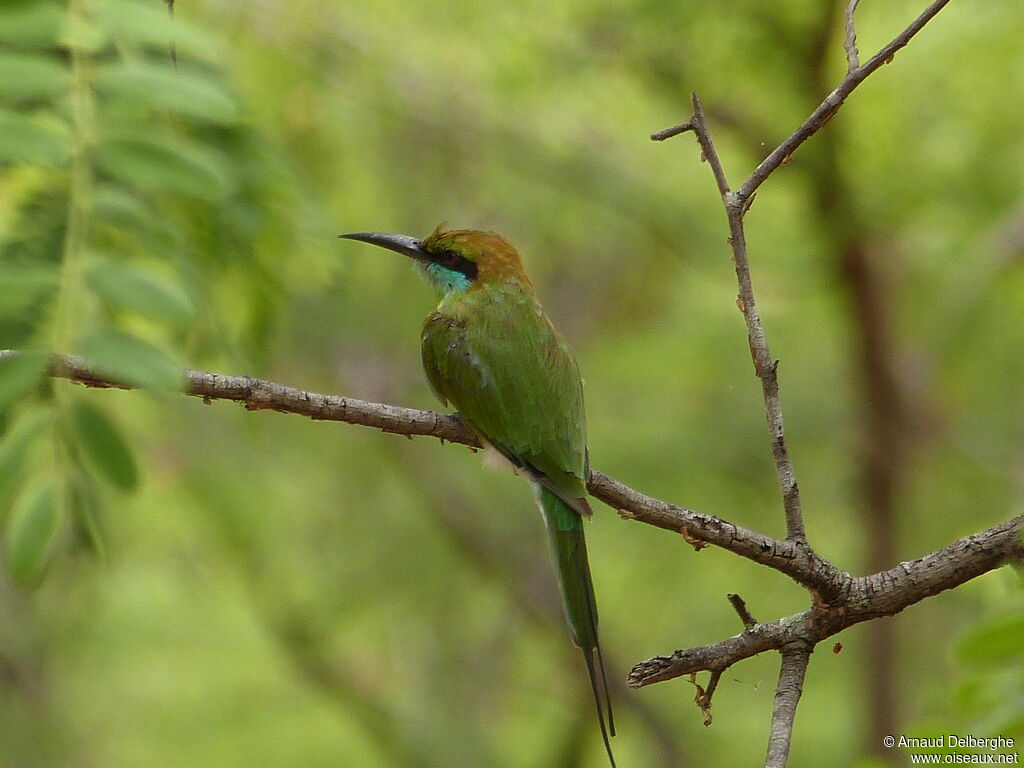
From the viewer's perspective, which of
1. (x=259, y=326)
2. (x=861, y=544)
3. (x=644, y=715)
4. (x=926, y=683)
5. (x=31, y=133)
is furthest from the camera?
(x=926, y=683)

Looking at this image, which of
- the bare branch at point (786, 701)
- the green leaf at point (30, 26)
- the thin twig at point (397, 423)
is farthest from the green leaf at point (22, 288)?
the bare branch at point (786, 701)

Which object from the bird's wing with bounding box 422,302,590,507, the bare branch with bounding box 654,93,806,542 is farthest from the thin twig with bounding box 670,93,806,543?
the bird's wing with bounding box 422,302,590,507

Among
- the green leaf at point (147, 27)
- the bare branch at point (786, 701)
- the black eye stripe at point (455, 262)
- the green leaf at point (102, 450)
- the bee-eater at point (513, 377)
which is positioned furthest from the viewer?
the black eye stripe at point (455, 262)

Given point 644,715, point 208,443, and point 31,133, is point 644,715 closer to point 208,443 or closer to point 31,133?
point 208,443

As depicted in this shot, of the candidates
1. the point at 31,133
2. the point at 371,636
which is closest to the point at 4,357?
the point at 31,133

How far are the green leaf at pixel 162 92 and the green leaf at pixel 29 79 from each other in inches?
2.9

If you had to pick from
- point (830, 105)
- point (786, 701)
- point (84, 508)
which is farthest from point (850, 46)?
point (84, 508)

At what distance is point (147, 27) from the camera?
2.17 m

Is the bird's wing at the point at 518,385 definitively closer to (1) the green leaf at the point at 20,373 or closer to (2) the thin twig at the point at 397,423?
(2) the thin twig at the point at 397,423

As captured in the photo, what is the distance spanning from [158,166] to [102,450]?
0.59m

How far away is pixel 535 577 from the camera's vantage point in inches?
276

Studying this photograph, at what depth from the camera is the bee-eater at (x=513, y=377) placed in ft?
8.10

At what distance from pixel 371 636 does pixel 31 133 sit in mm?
6241

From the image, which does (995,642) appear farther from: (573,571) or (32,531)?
(32,531)
